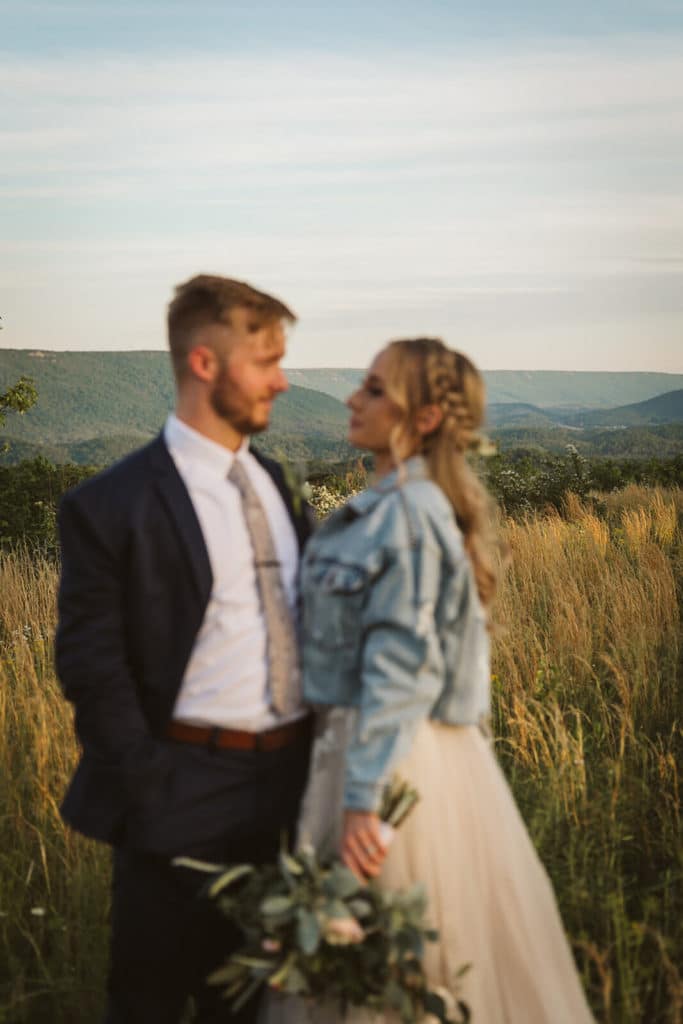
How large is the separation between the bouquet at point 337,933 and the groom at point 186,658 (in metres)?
0.24

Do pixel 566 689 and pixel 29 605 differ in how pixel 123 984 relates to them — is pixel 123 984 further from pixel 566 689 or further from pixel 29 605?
pixel 29 605

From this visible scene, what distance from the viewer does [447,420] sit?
2.02 metres

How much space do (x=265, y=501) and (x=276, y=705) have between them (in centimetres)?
52

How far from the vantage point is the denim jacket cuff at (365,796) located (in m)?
1.80

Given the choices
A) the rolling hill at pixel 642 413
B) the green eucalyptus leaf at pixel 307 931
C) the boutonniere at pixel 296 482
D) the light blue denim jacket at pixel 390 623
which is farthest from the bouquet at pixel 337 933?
the rolling hill at pixel 642 413

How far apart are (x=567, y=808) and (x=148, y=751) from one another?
200 cm

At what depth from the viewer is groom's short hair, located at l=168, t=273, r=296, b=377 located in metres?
2.13

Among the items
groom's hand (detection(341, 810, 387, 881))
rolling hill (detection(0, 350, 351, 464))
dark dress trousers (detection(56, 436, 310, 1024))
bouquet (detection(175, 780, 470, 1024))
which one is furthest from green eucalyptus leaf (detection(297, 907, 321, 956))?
rolling hill (detection(0, 350, 351, 464))

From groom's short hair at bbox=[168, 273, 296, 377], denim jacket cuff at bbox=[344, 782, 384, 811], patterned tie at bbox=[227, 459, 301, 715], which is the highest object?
groom's short hair at bbox=[168, 273, 296, 377]

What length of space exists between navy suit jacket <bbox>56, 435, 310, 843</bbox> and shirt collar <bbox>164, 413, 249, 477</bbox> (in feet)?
0.34

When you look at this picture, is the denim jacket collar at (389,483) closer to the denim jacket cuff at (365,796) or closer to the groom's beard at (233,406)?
the groom's beard at (233,406)

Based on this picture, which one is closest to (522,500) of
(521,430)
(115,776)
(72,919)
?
(72,919)

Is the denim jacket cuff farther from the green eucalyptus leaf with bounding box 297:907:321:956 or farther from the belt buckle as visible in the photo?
the belt buckle

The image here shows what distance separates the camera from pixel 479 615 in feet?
6.41
